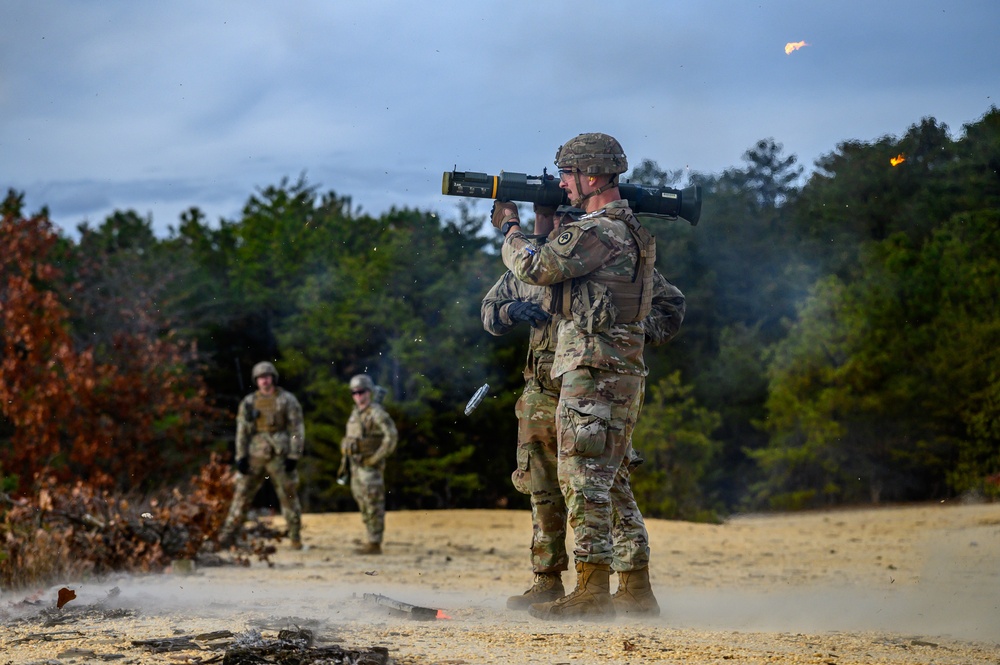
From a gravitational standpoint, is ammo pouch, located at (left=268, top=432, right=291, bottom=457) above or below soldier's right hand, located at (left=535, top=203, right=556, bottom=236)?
below

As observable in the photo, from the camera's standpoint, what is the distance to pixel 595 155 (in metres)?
6.28

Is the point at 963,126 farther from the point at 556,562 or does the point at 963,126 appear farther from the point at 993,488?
the point at 556,562

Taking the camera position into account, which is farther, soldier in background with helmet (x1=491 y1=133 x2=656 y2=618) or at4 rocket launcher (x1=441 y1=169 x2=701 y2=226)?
at4 rocket launcher (x1=441 y1=169 x2=701 y2=226)

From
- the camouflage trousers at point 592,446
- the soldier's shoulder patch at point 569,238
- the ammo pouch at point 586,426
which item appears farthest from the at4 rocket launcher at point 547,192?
the ammo pouch at point 586,426

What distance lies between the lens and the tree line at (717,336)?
806 inches

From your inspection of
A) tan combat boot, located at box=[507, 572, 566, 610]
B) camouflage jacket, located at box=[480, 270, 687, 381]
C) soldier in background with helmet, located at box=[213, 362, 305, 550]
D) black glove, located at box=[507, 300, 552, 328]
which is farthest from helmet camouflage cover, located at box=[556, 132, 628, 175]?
soldier in background with helmet, located at box=[213, 362, 305, 550]

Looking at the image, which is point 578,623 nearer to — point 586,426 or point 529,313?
point 586,426

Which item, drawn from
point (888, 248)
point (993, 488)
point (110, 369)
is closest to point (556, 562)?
point (110, 369)

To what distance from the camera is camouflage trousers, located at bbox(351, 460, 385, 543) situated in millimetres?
12547

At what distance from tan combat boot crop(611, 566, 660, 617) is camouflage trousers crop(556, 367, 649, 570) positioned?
0.37 meters

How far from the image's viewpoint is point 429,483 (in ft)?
72.8

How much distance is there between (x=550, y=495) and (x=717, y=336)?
18839 millimetres

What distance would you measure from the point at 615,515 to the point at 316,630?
1736 mm

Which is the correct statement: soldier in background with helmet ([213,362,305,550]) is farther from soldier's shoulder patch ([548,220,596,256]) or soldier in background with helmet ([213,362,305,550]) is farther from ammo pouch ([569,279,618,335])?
soldier's shoulder patch ([548,220,596,256])
